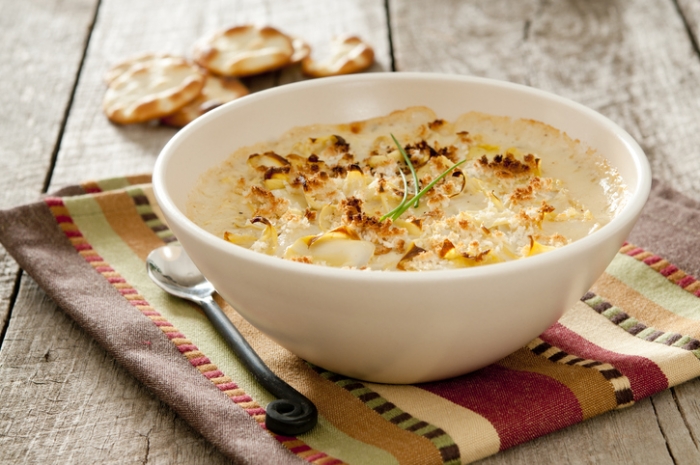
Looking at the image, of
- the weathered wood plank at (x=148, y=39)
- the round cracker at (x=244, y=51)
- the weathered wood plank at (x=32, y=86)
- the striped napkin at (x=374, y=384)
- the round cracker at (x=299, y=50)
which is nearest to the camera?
the striped napkin at (x=374, y=384)

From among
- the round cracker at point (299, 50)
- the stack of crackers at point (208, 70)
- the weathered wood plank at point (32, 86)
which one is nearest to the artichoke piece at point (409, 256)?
the weathered wood plank at point (32, 86)

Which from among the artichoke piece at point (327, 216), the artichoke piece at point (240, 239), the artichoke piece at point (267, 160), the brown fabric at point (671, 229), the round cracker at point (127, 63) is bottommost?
the round cracker at point (127, 63)

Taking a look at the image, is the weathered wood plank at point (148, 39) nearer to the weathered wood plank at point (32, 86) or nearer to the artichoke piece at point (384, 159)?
the weathered wood plank at point (32, 86)

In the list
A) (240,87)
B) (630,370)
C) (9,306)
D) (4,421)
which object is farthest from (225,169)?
(240,87)

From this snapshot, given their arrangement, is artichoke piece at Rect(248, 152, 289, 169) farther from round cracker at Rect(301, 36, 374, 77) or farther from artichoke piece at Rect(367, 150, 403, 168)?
round cracker at Rect(301, 36, 374, 77)

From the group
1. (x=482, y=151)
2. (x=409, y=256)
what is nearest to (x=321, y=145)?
(x=482, y=151)

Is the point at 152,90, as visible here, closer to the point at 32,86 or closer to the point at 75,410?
the point at 32,86
